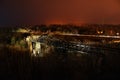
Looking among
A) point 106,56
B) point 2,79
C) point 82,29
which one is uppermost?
point 82,29

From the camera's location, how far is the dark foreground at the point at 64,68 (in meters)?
10.6

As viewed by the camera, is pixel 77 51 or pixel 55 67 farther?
pixel 77 51

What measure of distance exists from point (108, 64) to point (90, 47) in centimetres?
145

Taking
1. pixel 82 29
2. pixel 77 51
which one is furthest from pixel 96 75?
pixel 82 29

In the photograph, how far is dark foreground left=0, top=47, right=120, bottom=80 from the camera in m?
10.6

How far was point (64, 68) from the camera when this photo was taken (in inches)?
465

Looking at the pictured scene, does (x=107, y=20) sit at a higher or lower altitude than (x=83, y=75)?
higher

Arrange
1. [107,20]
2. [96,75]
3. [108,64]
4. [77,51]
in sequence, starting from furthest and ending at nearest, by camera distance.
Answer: [107,20] < [77,51] < [108,64] < [96,75]

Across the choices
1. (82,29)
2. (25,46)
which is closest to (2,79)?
(25,46)

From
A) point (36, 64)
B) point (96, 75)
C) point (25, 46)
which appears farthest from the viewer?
point (25, 46)

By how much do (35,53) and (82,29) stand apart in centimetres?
752

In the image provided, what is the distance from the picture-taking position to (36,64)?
1241 cm

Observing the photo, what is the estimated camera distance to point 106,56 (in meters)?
11.7

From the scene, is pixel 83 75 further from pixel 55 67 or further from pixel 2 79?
pixel 2 79
